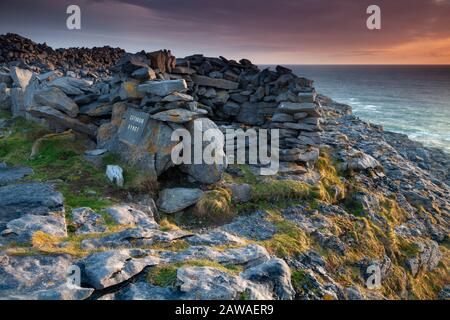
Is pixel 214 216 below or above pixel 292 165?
below

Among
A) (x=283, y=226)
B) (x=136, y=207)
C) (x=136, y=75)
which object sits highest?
(x=136, y=75)

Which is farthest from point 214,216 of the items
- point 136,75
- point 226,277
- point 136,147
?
point 136,75

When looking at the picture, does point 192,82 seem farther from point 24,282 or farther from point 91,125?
point 24,282

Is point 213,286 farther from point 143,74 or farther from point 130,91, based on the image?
point 143,74

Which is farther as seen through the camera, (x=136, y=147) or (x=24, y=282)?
(x=136, y=147)

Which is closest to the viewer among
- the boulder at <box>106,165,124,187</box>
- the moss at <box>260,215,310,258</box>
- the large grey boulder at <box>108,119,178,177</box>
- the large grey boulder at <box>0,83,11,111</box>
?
the moss at <box>260,215,310,258</box>

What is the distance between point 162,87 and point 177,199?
17.9ft

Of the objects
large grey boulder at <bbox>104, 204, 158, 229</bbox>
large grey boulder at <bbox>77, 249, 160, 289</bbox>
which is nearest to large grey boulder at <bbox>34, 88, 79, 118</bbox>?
large grey boulder at <bbox>104, 204, 158, 229</bbox>

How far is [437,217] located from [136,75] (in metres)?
19.9

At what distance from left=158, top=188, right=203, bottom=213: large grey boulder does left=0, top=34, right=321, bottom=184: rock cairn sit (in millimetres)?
1003

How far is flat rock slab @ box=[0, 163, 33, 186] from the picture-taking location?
13.8 meters

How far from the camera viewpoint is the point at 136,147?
15.6 m

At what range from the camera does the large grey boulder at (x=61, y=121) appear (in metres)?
17.5

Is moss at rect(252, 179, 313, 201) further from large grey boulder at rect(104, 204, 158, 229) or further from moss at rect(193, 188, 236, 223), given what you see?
large grey boulder at rect(104, 204, 158, 229)
